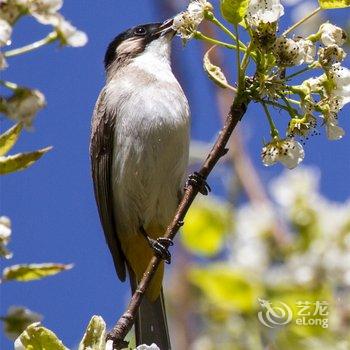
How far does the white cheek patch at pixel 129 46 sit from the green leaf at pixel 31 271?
3.49m

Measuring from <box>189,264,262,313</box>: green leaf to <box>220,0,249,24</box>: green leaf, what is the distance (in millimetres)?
1075

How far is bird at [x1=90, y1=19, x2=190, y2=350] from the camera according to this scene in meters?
4.32

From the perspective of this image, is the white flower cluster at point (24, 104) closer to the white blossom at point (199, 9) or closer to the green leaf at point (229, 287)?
the white blossom at point (199, 9)

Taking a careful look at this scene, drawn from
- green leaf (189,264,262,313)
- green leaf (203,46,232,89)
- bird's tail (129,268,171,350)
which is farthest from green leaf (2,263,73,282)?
bird's tail (129,268,171,350)

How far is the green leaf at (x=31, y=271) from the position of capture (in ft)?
5.51

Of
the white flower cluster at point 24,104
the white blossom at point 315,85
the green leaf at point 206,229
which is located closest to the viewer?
the white flower cluster at point 24,104

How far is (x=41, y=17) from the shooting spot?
5.02 feet

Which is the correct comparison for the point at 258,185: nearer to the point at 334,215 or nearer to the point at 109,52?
the point at 334,215

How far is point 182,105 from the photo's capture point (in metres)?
4.40

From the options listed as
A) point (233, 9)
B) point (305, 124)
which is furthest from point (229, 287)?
point (233, 9)

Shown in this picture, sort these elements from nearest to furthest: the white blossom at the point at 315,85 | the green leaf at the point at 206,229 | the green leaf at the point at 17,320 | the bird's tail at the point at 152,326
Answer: the green leaf at the point at 17,320, the white blossom at the point at 315,85, the green leaf at the point at 206,229, the bird's tail at the point at 152,326

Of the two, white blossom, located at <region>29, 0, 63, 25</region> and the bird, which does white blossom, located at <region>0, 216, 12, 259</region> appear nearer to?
white blossom, located at <region>29, 0, 63, 25</region>

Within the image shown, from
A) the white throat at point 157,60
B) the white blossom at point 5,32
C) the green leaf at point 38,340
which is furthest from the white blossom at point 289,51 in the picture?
the white throat at point 157,60

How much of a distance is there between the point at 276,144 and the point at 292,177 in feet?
4.60
